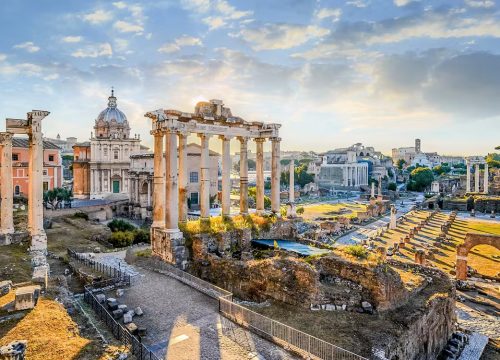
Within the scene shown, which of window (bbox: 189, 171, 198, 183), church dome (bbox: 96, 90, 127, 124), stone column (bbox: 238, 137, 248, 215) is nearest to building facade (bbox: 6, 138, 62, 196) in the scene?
church dome (bbox: 96, 90, 127, 124)

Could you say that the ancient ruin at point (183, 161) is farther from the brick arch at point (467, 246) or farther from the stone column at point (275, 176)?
the brick arch at point (467, 246)

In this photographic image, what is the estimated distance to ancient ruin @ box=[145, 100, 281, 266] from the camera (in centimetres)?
1753

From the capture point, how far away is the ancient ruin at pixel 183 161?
57.5 ft

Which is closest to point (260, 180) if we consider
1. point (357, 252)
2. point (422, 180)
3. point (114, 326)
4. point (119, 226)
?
point (357, 252)

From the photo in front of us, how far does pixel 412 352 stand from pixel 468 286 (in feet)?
44.3

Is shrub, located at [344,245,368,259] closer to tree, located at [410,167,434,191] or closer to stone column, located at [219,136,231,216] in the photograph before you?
stone column, located at [219,136,231,216]

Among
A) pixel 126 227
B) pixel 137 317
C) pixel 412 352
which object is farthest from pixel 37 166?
pixel 412 352

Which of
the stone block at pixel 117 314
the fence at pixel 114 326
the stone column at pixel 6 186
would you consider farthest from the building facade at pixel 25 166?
the stone block at pixel 117 314

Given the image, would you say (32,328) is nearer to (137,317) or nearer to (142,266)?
(137,317)

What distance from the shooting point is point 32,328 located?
9.16 m

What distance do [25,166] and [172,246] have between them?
37.8 metres

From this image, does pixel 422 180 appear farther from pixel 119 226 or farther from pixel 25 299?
pixel 25 299

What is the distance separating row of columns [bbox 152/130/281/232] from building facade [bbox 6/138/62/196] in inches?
1365

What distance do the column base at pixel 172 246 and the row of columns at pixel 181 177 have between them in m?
0.29
